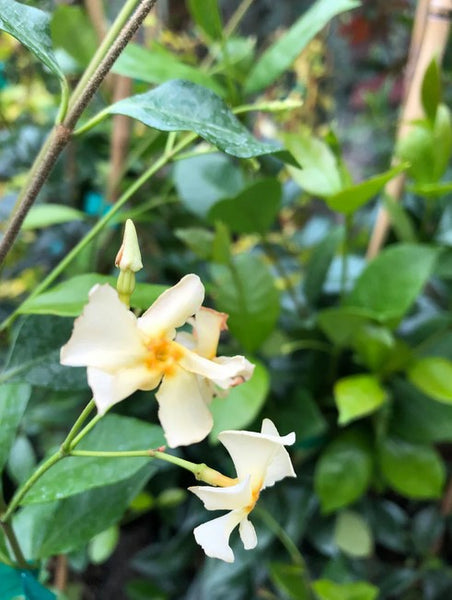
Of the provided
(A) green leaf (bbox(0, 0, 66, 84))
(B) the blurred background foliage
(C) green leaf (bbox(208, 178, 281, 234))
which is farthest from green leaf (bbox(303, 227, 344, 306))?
(A) green leaf (bbox(0, 0, 66, 84))

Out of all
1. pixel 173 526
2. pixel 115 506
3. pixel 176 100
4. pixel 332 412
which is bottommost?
pixel 173 526

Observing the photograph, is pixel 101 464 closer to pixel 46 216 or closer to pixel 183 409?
pixel 183 409

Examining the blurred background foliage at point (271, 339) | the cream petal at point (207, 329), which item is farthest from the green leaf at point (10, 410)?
the cream petal at point (207, 329)

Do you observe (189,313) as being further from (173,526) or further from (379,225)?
(173,526)

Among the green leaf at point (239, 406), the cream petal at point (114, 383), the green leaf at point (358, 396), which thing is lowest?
the green leaf at point (358, 396)

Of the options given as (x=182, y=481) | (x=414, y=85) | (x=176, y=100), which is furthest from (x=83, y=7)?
(x=182, y=481)

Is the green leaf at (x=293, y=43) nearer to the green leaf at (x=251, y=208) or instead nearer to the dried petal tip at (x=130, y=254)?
the green leaf at (x=251, y=208)
